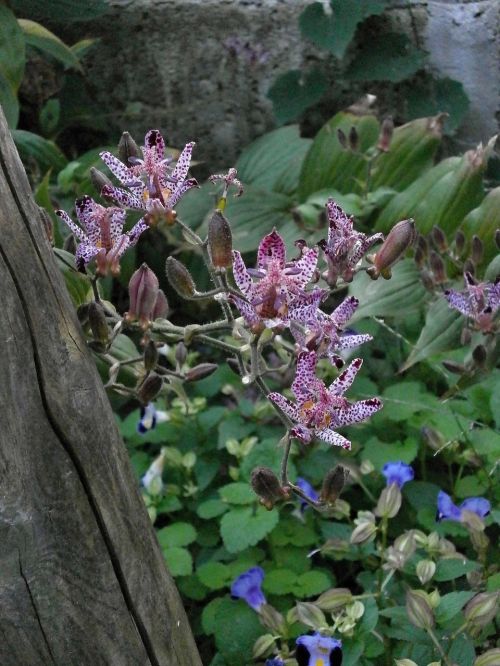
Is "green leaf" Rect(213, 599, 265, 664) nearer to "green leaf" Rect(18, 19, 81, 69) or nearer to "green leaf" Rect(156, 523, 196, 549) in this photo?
"green leaf" Rect(156, 523, 196, 549)

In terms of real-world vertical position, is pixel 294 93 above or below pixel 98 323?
below

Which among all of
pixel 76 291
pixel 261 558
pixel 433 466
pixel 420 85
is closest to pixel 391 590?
pixel 261 558

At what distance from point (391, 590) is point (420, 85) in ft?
4.31

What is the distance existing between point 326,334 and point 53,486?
0.29 m

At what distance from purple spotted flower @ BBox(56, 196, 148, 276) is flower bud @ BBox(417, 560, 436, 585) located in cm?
49

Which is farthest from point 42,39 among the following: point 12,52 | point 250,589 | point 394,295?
point 250,589

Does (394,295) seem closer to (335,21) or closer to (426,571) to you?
(426,571)

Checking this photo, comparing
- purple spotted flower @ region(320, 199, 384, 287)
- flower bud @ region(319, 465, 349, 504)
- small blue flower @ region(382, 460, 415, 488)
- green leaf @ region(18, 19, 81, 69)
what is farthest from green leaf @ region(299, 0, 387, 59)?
flower bud @ region(319, 465, 349, 504)

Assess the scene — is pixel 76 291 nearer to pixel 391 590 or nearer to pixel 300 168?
pixel 391 590

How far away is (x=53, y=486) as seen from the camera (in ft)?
2.65

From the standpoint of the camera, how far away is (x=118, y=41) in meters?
2.20

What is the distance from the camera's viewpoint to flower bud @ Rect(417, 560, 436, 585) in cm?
107

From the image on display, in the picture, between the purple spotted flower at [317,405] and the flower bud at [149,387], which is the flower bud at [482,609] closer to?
the purple spotted flower at [317,405]

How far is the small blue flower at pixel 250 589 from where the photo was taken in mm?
1160
